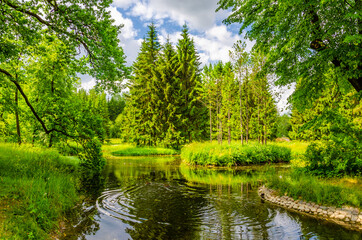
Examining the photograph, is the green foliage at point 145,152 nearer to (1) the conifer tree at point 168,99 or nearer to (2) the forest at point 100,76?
(1) the conifer tree at point 168,99

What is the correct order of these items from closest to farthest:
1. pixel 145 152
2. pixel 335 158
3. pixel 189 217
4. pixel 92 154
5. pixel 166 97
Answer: pixel 189 217, pixel 335 158, pixel 92 154, pixel 145 152, pixel 166 97

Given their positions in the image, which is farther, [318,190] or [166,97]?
[166,97]

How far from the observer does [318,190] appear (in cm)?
828

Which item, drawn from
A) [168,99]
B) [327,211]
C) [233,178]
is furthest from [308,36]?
[168,99]

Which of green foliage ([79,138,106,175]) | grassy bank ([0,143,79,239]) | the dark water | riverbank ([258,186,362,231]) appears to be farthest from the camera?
green foliage ([79,138,106,175])

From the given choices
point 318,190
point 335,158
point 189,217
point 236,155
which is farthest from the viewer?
point 236,155

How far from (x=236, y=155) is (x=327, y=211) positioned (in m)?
12.5

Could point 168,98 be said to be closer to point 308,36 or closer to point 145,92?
point 145,92

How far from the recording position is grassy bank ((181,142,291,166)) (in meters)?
20.1

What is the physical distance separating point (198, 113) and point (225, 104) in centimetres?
1085

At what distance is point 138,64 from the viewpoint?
3925 cm

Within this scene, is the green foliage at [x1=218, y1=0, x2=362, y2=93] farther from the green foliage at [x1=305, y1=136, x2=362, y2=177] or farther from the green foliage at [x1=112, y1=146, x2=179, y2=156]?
the green foliage at [x1=112, y1=146, x2=179, y2=156]

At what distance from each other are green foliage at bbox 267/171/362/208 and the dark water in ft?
3.57

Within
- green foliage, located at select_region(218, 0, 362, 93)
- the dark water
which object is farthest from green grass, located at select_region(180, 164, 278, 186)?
green foliage, located at select_region(218, 0, 362, 93)
